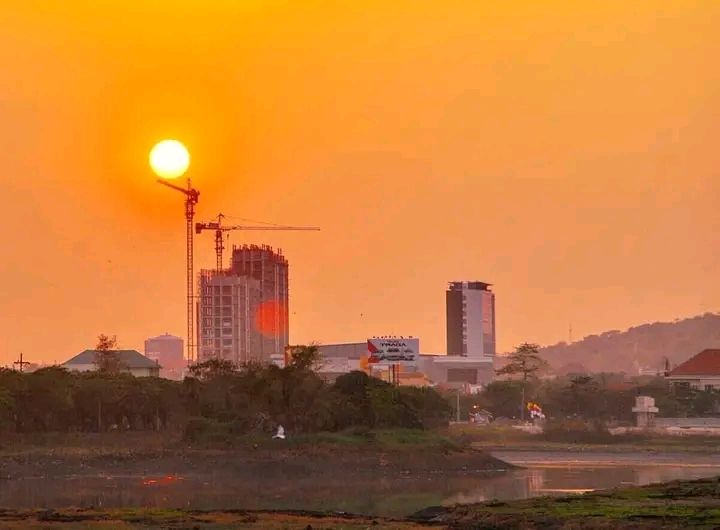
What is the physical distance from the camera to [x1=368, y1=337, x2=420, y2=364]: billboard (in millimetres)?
152250

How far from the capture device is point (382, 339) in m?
154

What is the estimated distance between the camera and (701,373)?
186375 mm

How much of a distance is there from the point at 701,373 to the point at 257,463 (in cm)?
9138

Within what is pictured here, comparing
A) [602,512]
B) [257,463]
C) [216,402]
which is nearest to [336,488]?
[257,463]

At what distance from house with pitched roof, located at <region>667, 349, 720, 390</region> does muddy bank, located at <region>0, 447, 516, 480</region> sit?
2962 inches

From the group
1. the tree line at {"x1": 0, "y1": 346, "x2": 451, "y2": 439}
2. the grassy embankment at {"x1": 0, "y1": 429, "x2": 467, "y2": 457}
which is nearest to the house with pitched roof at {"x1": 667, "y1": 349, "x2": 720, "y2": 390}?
the tree line at {"x1": 0, "y1": 346, "x2": 451, "y2": 439}

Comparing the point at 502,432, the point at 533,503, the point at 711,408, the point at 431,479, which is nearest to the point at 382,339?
the point at 502,432

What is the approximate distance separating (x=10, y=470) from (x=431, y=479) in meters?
24.9

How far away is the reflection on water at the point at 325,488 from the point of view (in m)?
79.2

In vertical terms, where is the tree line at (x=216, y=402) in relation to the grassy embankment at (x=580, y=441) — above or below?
above

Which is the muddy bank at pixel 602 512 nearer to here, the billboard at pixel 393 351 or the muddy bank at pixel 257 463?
the muddy bank at pixel 257 463

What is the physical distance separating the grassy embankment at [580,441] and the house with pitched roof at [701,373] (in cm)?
3830

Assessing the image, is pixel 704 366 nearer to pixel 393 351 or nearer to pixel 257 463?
pixel 393 351

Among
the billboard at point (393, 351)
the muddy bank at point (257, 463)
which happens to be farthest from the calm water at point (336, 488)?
the billboard at point (393, 351)
